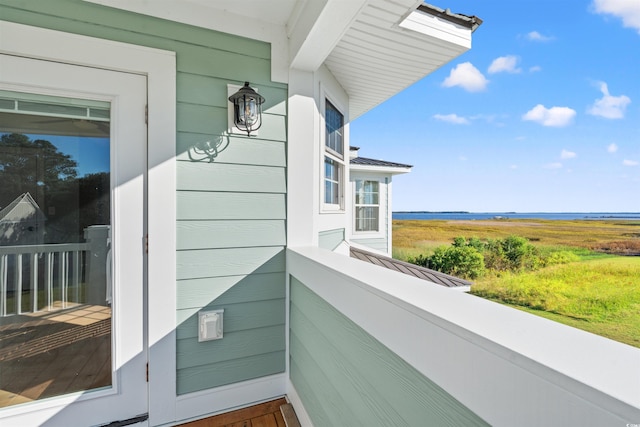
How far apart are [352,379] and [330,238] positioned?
63.3 inches

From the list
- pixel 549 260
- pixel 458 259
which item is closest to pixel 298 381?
pixel 549 260

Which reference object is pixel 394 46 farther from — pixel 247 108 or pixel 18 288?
pixel 18 288

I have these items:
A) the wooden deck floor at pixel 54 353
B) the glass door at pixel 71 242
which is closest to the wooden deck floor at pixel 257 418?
the glass door at pixel 71 242

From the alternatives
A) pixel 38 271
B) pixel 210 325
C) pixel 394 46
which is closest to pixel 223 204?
pixel 210 325

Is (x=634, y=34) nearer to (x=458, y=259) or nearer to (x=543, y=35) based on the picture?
(x=543, y=35)

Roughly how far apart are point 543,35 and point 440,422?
11.6 ft

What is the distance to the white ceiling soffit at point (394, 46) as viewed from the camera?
74.0 inches

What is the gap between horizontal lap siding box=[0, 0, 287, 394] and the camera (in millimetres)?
1687

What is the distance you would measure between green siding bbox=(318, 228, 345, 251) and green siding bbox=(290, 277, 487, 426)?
63 centimetres

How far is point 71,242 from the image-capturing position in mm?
1557

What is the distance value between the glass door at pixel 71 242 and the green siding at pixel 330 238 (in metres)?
1.30

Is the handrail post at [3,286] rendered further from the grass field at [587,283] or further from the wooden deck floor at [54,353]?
the grass field at [587,283]

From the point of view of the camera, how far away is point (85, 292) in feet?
5.17

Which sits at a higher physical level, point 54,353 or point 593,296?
point 593,296
